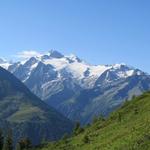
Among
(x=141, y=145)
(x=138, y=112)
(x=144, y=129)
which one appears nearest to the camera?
(x=141, y=145)

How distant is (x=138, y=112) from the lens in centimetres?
10881

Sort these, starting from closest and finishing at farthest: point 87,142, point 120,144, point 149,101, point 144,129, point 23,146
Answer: point 120,144 < point 144,129 < point 87,142 < point 149,101 < point 23,146

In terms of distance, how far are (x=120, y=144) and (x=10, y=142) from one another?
11892cm

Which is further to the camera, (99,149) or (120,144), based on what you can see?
(99,149)

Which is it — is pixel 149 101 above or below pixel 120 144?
above

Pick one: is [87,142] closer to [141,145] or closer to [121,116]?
[121,116]

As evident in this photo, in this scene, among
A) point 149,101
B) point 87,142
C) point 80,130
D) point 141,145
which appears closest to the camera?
point 141,145

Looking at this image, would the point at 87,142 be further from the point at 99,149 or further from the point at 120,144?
the point at 120,144

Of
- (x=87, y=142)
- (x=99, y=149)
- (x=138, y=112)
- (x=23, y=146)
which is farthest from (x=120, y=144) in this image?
(x=23, y=146)

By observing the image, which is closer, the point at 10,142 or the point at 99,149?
the point at 99,149

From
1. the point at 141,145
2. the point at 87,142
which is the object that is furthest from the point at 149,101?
the point at 141,145

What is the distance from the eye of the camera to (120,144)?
218 feet

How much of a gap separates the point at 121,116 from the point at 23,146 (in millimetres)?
68440

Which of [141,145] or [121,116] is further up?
[121,116]
